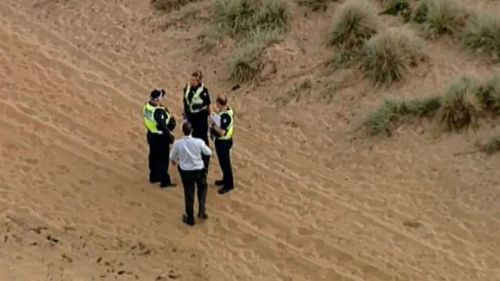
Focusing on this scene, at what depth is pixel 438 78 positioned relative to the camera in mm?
16547

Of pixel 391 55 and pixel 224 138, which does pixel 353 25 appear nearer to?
pixel 391 55

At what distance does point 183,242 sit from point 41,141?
3.61m

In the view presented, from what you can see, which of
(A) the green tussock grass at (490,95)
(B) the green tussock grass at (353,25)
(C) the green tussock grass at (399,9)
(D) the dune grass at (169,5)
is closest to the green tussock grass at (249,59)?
(B) the green tussock grass at (353,25)

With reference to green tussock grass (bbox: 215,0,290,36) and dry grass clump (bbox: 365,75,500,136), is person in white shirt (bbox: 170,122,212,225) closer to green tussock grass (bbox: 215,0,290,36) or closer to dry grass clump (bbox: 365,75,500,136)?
dry grass clump (bbox: 365,75,500,136)

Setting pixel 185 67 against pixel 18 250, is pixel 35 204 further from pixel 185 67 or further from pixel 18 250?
pixel 185 67

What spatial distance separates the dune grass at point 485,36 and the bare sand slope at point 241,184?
29cm

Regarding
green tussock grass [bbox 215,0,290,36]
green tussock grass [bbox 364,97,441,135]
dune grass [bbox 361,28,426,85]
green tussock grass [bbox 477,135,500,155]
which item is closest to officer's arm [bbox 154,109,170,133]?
green tussock grass [bbox 364,97,441,135]

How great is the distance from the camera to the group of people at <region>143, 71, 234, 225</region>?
13.1 m

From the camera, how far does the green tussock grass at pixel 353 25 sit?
1744cm

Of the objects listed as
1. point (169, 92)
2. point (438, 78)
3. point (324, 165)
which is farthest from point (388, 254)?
point (169, 92)

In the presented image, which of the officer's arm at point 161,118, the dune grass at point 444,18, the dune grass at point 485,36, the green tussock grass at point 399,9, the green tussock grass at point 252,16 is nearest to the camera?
the officer's arm at point 161,118

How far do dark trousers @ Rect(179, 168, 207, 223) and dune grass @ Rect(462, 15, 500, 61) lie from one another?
224 inches

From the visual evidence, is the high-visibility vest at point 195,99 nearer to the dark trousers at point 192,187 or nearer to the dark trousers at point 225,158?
the dark trousers at point 225,158

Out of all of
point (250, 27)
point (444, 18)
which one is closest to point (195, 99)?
point (250, 27)
